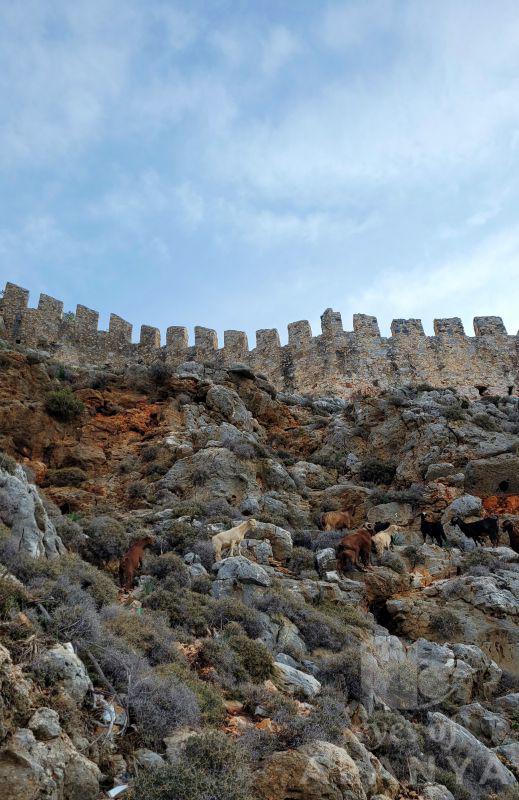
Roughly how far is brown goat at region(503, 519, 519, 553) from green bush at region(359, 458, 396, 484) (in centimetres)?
539

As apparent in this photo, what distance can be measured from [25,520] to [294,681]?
4911mm

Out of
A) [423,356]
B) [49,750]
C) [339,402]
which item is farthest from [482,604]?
[423,356]

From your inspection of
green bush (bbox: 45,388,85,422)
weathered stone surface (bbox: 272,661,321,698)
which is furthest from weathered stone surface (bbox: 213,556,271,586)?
green bush (bbox: 45,388,85,422)

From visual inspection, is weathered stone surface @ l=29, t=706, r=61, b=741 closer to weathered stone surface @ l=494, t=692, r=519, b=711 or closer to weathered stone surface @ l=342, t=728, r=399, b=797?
weathered stone surface @ l=342, t=728, r=399, b=797

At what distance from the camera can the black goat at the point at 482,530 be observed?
16516 mm

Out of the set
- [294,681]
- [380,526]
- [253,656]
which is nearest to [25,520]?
[253,656]

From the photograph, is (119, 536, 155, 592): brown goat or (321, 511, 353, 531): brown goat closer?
(119, 536, 155, 592): brown goat

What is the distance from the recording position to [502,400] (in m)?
28.9

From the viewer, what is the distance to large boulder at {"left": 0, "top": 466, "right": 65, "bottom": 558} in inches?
368

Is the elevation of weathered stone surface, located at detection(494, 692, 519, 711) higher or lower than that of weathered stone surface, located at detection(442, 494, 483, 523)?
lower

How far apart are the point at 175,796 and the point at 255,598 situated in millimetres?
6498

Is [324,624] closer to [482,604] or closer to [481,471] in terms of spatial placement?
[482,604]

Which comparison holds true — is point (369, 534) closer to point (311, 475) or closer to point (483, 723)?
point (483, 723)

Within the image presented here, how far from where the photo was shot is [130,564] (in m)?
→ 12.1
